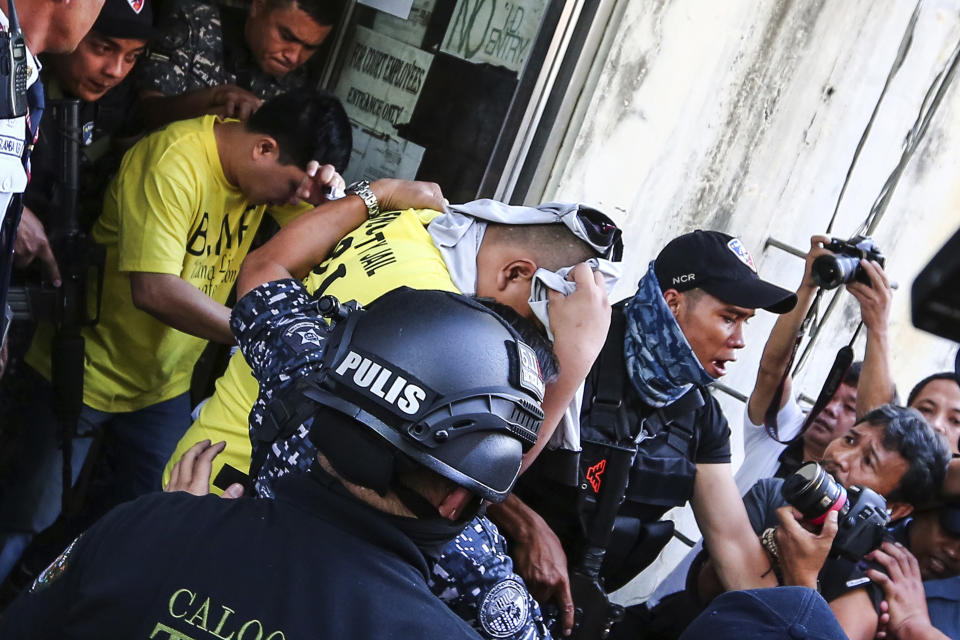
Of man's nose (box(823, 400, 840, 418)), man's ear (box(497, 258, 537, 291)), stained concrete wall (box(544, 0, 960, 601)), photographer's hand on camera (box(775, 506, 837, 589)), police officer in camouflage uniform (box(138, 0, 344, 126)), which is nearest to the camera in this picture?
man's ear (box(497, 258, 537, 291))

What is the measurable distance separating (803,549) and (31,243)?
2340 millimetres

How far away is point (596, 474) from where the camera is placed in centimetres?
271

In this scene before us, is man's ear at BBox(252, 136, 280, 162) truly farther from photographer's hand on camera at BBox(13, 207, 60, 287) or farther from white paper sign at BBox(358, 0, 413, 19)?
white paper sign at BBox(358, 0, 413, 19)

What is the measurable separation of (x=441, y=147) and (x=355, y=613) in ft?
9.10

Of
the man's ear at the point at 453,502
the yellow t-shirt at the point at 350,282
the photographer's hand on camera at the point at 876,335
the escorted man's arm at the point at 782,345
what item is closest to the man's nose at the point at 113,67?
the yellow t-shirt at the point at 350,282

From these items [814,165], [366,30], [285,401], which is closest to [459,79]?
[366,30]

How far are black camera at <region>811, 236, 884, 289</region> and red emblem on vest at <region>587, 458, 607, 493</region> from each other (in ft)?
4.79

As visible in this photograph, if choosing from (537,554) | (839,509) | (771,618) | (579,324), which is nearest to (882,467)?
(839,509)

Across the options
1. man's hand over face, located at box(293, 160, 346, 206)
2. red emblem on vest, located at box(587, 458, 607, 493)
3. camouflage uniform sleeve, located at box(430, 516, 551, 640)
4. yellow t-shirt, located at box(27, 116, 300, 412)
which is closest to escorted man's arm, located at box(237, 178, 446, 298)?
man's hand over face, located at box(293, 160, 346, 206)

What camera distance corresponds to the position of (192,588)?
130 centimetres

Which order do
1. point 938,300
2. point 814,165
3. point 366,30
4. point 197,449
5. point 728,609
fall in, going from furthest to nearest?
point 814,165 → point 366,30 → point 197,449 → point 728,609 → point 938,300

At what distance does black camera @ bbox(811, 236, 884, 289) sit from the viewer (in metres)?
3.67

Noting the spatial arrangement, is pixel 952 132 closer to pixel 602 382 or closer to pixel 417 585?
pixel 602 382

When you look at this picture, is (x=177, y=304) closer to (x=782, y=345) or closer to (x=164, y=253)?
(x=164, y=253)
